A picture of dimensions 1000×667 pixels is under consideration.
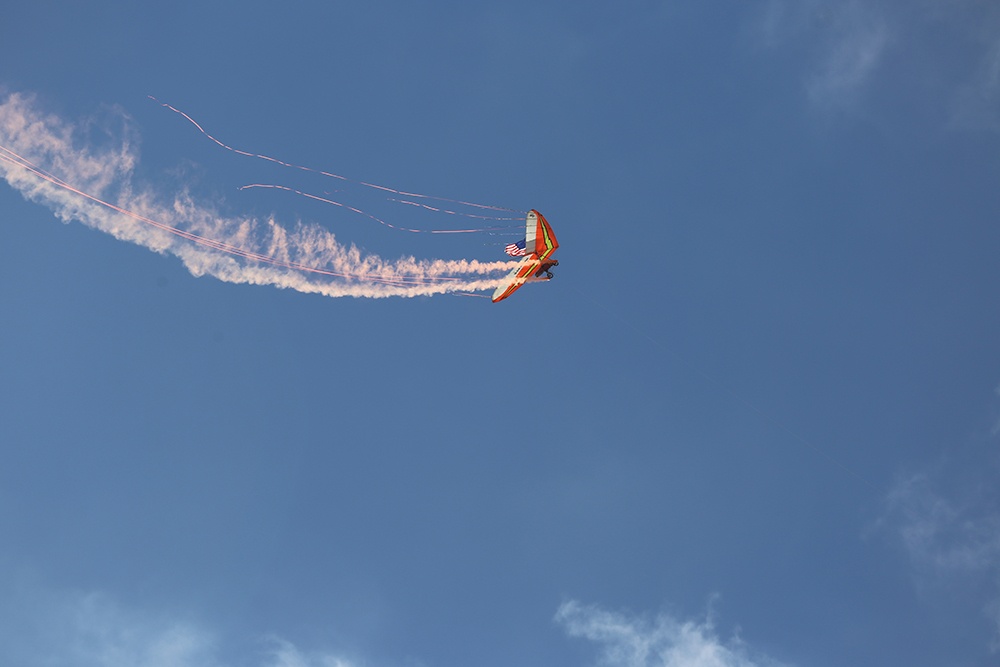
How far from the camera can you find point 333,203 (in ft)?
271

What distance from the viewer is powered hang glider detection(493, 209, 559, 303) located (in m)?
83.6

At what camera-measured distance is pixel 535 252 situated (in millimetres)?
84062

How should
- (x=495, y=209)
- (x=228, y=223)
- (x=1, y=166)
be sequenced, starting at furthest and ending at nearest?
(x=495, y=209) → (x=228, y=223) → (x=1, y=166)

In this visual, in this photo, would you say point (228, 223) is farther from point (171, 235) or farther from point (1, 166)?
point (1, 166)

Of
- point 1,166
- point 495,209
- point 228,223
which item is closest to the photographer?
point 1,166

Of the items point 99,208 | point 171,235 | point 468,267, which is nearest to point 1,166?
point 99,208

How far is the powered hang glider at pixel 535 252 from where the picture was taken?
8356cm

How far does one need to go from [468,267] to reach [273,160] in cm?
1999

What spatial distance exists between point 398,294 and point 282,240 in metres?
11.2

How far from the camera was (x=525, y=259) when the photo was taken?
8494 cm

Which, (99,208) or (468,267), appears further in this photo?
(468,267)

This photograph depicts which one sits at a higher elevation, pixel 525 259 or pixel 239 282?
pixel 525 259

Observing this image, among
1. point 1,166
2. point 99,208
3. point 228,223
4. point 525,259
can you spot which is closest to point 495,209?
point 525,259

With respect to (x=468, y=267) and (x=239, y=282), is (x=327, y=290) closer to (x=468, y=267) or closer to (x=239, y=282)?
(x=239, y=282)
